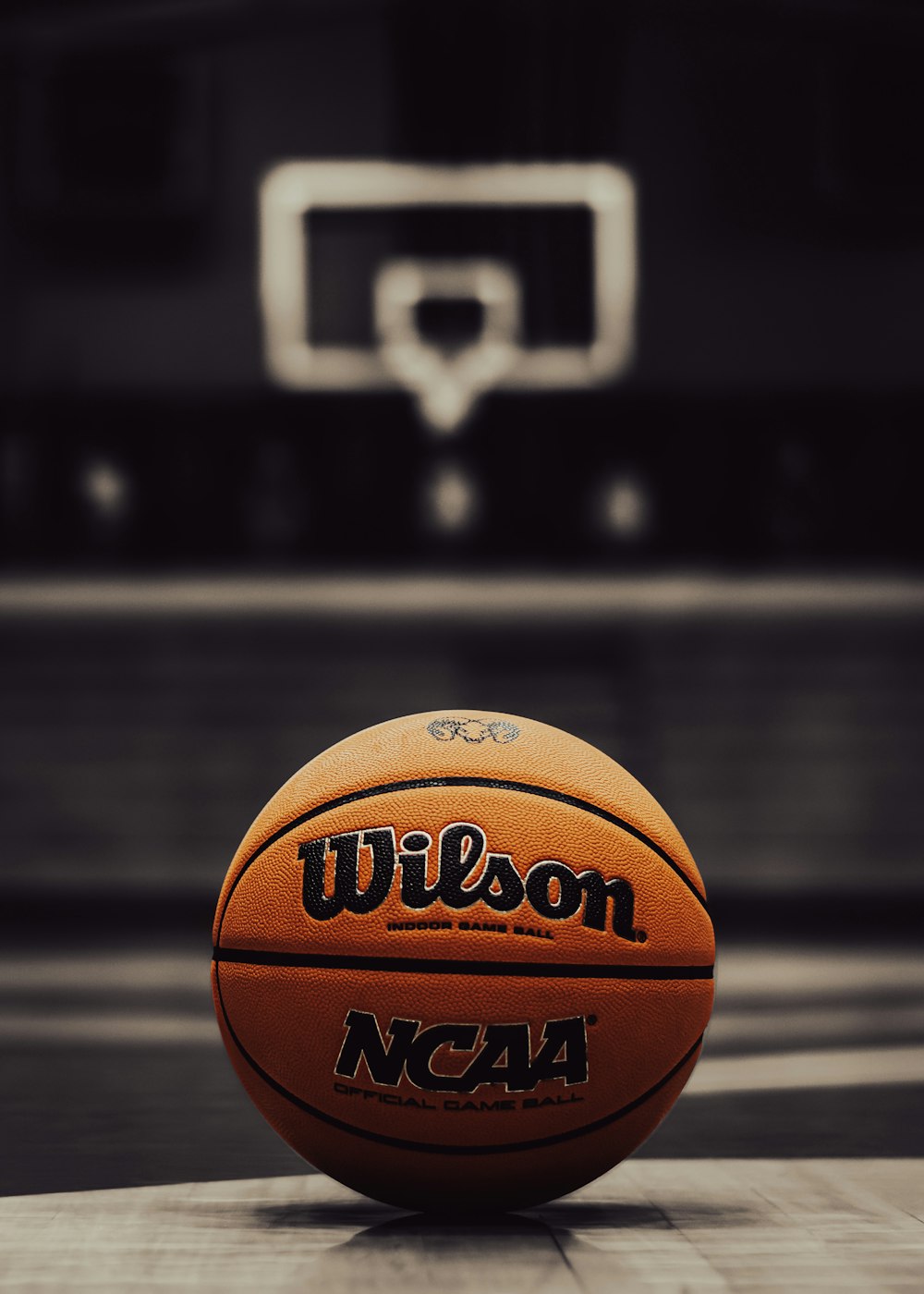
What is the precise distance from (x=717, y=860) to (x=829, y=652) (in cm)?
170

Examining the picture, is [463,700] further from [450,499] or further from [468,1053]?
[468,1053]

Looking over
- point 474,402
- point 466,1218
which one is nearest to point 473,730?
point 466,1218

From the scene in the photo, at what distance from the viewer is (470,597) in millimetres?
8781

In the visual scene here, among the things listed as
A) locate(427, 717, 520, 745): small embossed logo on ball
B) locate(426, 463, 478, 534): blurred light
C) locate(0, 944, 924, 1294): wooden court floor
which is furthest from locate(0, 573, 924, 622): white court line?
locate(427, 717, 520, 745): small embossed logo on ball

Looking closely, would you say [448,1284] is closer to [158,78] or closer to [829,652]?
[829,652]

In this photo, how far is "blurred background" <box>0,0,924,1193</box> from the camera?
8484 mm

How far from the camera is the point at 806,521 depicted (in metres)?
9.25

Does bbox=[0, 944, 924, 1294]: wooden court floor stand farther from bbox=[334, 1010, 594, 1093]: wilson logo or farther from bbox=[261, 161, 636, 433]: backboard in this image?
bbox=[261, 161, 636, 433]: backboard

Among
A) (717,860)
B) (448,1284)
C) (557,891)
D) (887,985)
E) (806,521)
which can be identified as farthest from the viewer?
(806,521)

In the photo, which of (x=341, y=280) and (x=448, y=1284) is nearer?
(x=448, y=1284)

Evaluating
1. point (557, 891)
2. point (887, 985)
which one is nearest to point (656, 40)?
point (887, 985)

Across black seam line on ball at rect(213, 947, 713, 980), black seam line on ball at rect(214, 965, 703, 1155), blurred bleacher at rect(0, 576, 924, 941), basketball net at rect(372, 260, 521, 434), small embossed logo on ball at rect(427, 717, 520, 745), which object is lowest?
blurred bleacher at rect(0, 576, 924, 941)

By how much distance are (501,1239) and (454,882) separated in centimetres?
38

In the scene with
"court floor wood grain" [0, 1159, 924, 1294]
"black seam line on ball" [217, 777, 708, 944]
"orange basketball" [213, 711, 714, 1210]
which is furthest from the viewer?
"black seam line on ball" [217, 777, 708, 944]
